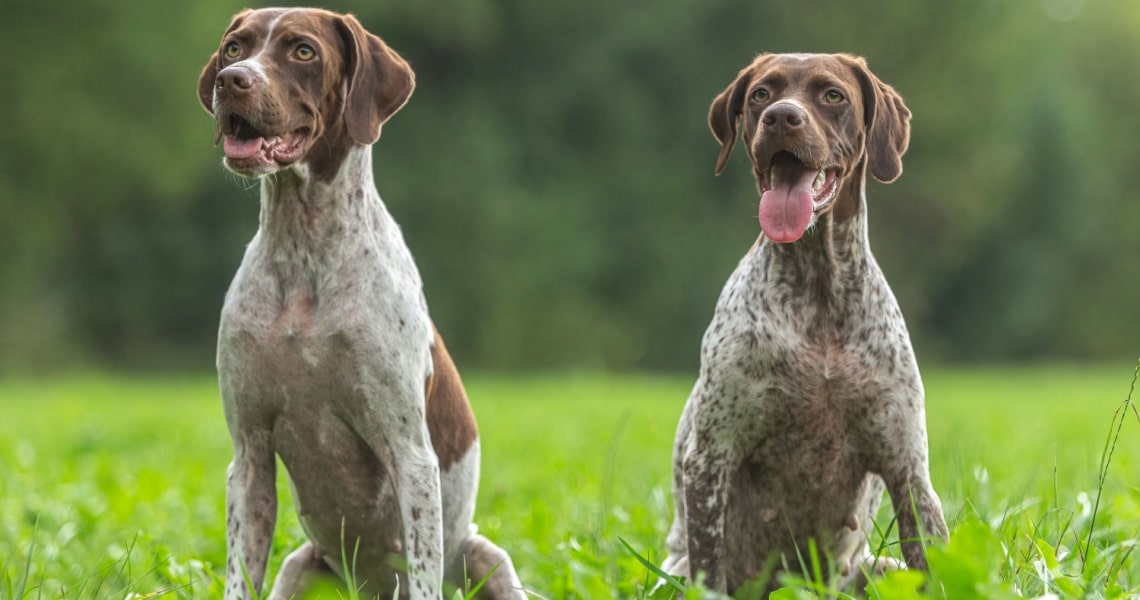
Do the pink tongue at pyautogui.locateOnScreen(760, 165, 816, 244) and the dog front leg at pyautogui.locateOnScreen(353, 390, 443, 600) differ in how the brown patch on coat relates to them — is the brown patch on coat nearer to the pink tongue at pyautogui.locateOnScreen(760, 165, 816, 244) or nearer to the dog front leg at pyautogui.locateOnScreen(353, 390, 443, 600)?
the dog front leg at pyautogui.locateOnScreen(353, 390, 443, 600)

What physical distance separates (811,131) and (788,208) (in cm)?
23

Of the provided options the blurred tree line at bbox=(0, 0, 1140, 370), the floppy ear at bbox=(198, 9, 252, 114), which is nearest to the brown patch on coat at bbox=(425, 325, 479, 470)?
the floppy ear at bbox=(198, 9, 252, 114)

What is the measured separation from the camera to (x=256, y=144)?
3.77 meters

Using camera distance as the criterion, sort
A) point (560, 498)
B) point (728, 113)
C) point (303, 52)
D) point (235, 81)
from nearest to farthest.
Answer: point (235, 81) < point (303, 52) < point (728, 113) < point (560, 498)

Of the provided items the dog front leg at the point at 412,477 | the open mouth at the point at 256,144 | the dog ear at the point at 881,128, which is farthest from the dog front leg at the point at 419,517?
the dog ear at the point at 881,128

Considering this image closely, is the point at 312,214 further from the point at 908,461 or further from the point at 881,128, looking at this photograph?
the point at 908,461

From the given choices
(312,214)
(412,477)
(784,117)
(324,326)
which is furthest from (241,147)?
(784,117)

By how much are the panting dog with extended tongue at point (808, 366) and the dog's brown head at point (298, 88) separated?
1175 mm

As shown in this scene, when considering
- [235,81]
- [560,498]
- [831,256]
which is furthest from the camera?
[560,498]

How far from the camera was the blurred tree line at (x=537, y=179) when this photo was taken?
76.3 feet

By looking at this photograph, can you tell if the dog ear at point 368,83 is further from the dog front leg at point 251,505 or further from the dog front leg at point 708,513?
the dog front leg at point 708,513

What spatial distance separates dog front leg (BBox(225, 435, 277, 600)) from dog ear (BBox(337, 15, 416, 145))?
39.3 inches

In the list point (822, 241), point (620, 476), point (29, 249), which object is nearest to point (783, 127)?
point (822, 241)

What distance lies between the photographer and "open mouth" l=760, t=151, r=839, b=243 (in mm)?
3791
